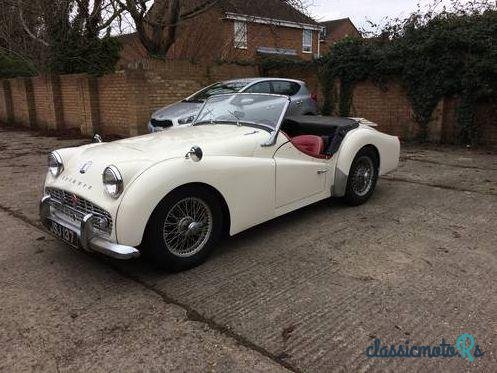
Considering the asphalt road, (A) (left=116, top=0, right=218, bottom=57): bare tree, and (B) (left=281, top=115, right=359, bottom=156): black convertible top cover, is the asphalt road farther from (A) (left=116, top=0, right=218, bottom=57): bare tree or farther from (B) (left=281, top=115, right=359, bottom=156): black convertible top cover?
(A) (left=116, top=0, right=218, bottom=57): bare tree

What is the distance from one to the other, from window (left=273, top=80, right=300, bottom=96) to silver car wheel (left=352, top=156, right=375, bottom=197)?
531 centimetres

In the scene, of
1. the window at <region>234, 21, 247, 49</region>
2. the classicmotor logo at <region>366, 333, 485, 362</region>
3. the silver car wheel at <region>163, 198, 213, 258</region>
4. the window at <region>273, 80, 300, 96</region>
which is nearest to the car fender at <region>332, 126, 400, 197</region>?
the silver car wheel at <region>163, 198, 213, 258</region>

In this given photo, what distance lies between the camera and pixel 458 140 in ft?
32.6

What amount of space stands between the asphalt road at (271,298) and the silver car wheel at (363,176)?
18.8 inches

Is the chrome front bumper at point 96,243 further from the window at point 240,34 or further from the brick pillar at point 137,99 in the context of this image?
the window at point 240,34

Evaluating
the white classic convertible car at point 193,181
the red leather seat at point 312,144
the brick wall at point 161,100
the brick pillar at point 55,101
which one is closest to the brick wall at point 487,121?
the brick wall at point 161,100

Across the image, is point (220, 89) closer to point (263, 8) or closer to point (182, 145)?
point (263, 8)

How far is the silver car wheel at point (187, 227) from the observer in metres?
3.54

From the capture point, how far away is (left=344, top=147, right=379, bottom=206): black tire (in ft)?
17.5

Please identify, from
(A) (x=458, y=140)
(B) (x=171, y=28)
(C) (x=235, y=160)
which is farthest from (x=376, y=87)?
(C) (x=235, y=160)

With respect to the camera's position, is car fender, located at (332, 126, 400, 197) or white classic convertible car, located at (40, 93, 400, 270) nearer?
white classic convertible car, located at (40, 93, 400, 270)

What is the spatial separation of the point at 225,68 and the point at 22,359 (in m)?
11.3

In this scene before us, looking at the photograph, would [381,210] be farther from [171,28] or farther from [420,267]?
[171,28]

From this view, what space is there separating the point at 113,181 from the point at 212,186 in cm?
81
